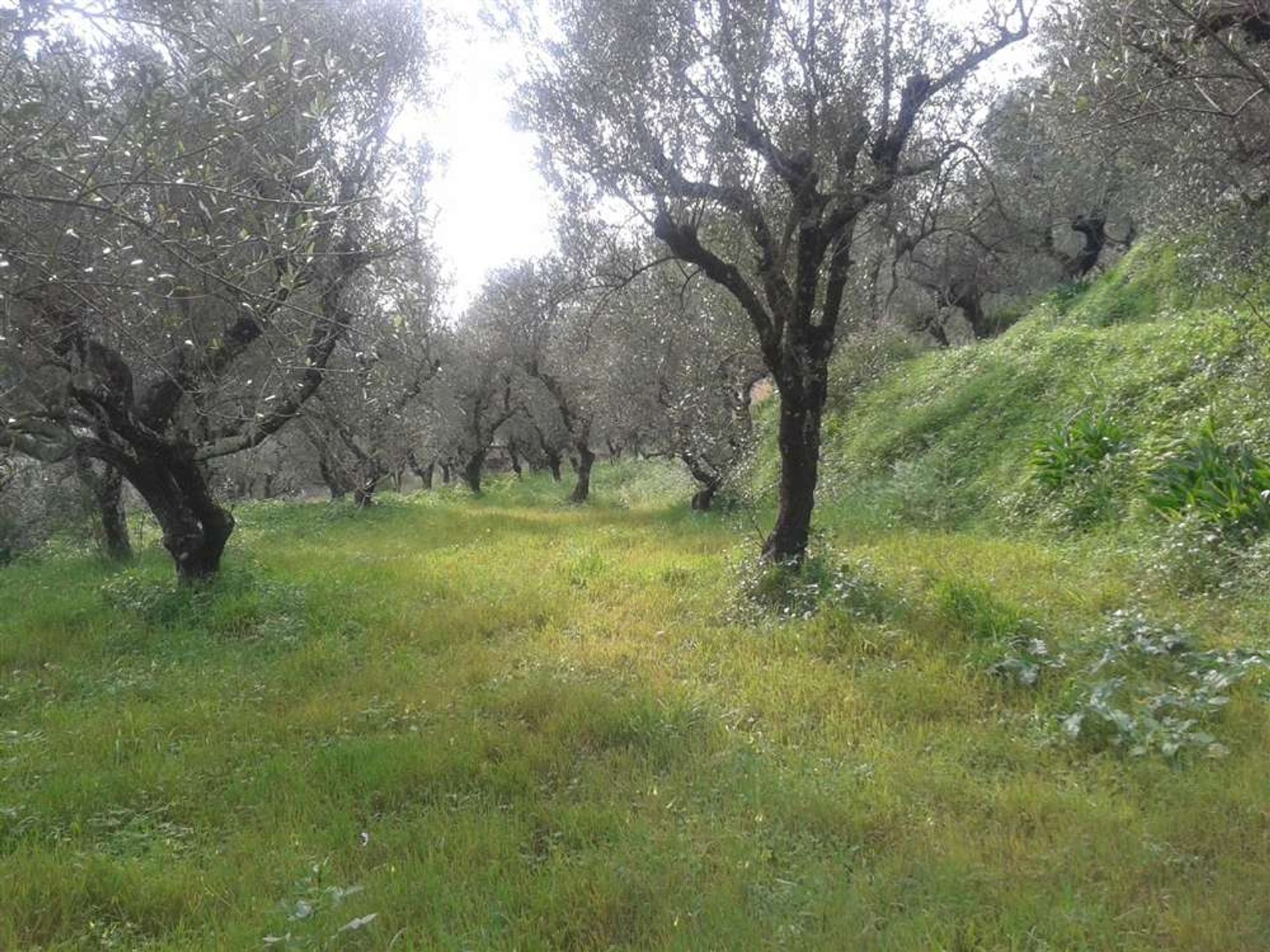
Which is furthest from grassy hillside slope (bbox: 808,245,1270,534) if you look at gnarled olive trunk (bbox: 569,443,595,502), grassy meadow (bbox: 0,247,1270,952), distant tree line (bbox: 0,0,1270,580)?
gnarled olive trunk (bbox: 569,443,595,502)

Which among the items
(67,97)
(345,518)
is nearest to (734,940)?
(67,97)

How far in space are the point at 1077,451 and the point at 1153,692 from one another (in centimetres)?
552

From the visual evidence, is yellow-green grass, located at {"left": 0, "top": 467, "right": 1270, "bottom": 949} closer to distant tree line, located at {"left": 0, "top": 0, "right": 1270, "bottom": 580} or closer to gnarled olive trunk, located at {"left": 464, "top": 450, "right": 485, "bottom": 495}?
distant tree line, located at {"left": 0, "top": 0, "right": 1270, "bottom": 580}

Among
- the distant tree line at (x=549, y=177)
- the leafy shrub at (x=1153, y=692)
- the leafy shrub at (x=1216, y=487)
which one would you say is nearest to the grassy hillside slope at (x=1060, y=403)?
the leafy shrub at (x=1216, y=487)

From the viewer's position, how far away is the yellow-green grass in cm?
339

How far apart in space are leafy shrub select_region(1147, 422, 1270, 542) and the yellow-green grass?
0.90 meters

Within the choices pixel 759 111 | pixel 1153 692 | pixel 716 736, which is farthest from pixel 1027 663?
pixel 759 111

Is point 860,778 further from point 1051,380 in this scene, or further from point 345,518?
point 345,518

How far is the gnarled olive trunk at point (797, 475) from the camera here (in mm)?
8477

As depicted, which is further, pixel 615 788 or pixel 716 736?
pixel 716 736

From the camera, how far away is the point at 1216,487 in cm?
756

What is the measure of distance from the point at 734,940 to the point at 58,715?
A: 549cm

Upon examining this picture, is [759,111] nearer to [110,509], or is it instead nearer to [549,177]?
[549,177]

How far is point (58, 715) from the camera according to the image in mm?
6238
